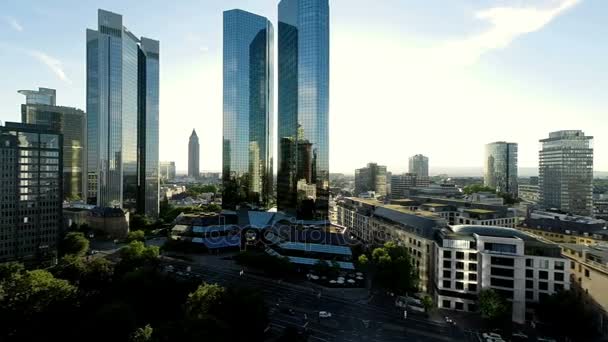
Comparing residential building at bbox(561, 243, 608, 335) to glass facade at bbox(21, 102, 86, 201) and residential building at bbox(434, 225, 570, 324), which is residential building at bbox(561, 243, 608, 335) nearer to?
residential building at bbox(434, 225, 570, 324)

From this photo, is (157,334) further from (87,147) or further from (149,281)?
(87,147)

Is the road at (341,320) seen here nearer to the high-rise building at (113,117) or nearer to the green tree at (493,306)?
the green tree at (493,306)

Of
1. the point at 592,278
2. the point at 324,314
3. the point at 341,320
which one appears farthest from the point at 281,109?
the point at 592,278

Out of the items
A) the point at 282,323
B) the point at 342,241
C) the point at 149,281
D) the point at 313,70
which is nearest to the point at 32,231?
the point at 149,281

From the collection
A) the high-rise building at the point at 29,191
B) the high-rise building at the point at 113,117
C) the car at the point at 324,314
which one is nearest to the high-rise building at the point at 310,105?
the car at the point at 324,314

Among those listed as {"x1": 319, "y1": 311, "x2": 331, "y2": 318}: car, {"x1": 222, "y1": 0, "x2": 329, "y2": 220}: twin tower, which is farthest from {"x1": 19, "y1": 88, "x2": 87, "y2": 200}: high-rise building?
{"x1": 319, "y1": 311, "x2": 331, "y2": 318}: car

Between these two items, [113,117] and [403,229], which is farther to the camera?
[113,117]

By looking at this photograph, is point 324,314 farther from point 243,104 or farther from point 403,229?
point 243,104
